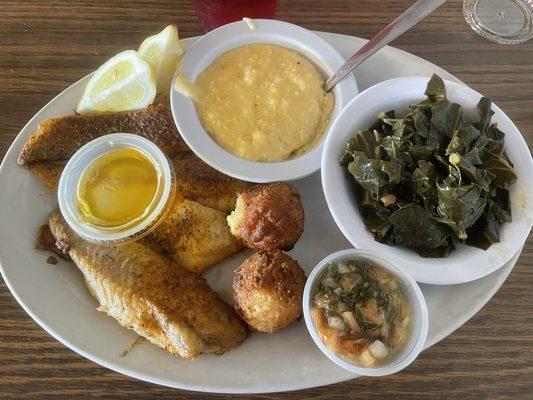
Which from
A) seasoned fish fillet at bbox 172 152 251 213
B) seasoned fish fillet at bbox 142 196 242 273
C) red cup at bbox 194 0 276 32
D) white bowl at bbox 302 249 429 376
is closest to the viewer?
white bowl at bbox 302 249 429 376

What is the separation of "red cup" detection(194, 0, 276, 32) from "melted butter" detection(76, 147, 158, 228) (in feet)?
3.01

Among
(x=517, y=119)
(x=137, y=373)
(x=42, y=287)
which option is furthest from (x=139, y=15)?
(x=517, y=119)

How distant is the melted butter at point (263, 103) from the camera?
2.18 m

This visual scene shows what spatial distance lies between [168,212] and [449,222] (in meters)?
1.17

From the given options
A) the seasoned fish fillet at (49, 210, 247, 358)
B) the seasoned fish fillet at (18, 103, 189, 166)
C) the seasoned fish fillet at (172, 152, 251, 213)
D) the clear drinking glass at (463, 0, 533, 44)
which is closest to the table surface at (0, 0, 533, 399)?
the clear drinking glass at (463, 0, 533, 44)

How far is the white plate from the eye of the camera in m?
1.90

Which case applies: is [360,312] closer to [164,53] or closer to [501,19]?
[164,53]

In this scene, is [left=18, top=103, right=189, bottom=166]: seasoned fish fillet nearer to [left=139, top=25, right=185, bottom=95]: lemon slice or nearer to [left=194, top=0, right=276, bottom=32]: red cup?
[left=139, top=25, right=185, bottom=95]: lemon slice

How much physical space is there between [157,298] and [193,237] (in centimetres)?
31

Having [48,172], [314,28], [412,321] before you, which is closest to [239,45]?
[314,28]

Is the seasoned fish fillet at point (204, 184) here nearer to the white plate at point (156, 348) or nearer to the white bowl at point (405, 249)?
the white plate at point (156, 348)

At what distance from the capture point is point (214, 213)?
2.16 metres

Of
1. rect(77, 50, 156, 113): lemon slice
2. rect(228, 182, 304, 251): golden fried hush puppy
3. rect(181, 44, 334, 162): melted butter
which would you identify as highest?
rect(77, 50, 156, 113): lemon slice

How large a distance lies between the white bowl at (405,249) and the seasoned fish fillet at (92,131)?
0.78 meters
